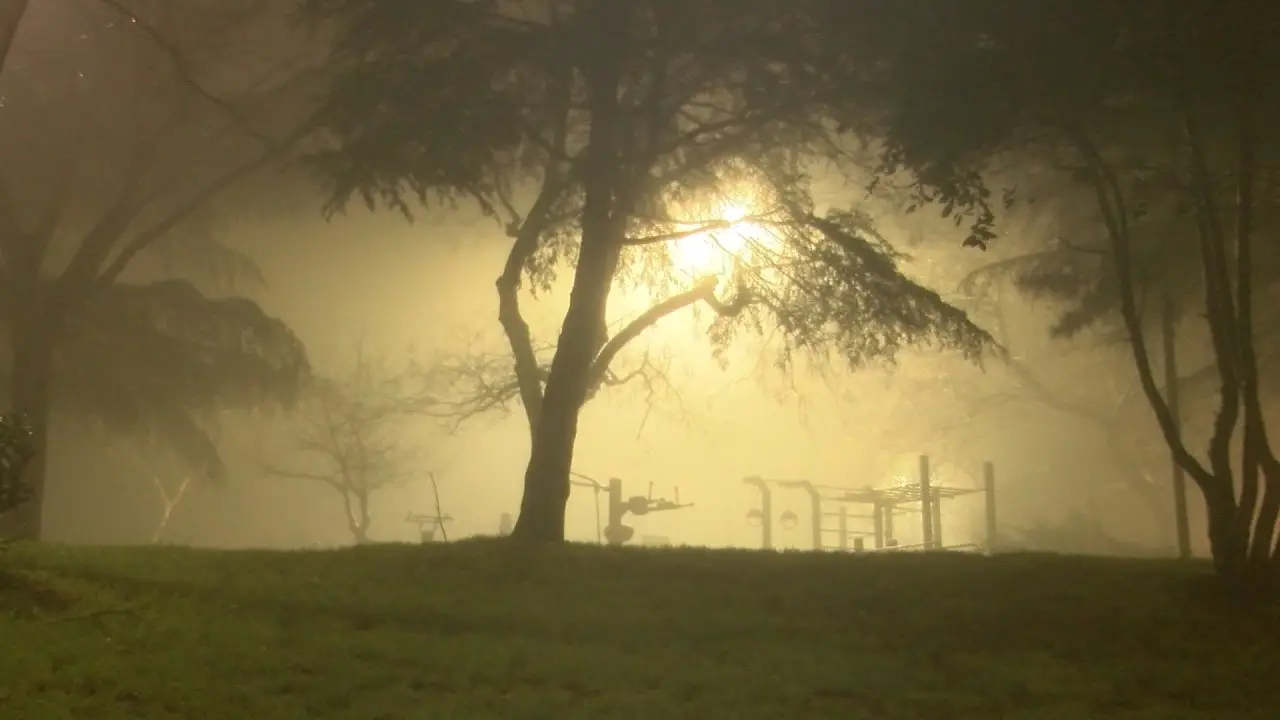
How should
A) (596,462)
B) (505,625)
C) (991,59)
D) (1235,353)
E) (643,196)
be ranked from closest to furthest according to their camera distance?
(505,625) < (991,59) < (1235,353) < (643,196) < (596,462)

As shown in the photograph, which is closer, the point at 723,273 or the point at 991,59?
the point at 991,59

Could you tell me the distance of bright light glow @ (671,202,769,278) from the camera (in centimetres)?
1317

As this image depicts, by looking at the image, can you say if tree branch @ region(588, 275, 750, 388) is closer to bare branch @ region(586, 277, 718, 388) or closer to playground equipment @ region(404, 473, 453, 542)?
bare branch @ region(586, 277, 718, 388)

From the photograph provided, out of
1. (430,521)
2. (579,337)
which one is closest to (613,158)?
(579,337)

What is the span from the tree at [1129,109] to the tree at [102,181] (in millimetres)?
9615

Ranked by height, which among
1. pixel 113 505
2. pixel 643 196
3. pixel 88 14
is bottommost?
pixel 113 505

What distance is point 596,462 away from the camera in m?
58.5

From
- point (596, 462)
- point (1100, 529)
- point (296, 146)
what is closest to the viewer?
point (296, 146)

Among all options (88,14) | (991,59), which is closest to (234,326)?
(88,14)

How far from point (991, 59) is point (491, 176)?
591 centimetres

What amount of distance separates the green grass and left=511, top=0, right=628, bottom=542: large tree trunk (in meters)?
0.97

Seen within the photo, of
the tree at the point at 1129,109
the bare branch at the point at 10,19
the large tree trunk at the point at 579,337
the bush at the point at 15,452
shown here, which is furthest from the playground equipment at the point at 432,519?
the tree at the point at 1129,109

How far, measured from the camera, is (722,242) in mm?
13641

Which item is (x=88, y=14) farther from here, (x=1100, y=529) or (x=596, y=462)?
(x=596, y=462)
